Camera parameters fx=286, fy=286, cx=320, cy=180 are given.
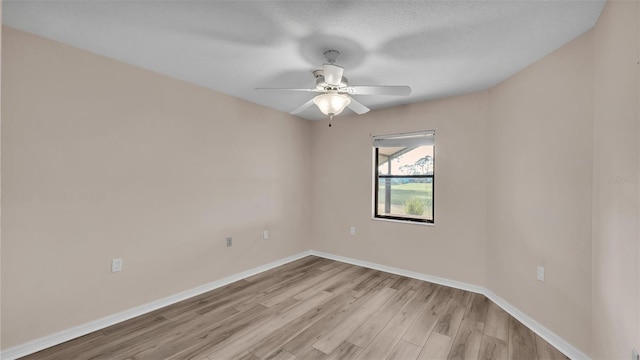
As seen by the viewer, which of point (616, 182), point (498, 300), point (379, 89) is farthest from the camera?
point (498, 300)

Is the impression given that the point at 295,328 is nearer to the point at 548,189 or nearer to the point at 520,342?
the point at 520,342

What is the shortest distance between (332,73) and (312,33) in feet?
1.02

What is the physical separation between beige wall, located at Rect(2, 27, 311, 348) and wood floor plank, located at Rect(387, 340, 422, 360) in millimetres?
2161

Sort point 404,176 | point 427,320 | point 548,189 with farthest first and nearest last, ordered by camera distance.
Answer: point 404,176 → point 427,320 → point 548,189

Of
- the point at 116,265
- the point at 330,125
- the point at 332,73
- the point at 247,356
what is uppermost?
the point at 332,73

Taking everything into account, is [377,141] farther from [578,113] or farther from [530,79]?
[578,113]

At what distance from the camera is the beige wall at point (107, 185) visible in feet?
6.92

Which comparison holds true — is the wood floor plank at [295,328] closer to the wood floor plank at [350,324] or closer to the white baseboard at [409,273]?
the wood floor plank at [350,324]

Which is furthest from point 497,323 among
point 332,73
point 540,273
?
point 332,73

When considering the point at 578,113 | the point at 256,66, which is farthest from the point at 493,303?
the point at 256,66

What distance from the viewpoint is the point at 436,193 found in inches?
143

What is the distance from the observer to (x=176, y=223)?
302 cm

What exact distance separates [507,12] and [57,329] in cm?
398

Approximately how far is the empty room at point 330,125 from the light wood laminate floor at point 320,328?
2cm
